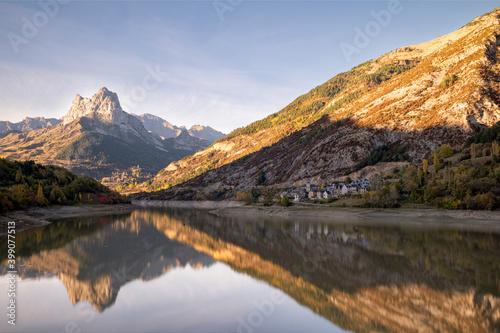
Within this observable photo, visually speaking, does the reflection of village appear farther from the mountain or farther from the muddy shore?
the mountain

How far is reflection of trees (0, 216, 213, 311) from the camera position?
2198 centimetres

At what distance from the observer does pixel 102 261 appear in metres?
30.4

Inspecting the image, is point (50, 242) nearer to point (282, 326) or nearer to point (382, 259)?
point (282, 326)

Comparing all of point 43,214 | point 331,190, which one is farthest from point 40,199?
point 331,190

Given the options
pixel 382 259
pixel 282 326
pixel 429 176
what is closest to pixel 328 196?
pixel 429 176

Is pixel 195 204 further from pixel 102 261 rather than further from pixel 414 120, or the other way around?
pixel 102 261

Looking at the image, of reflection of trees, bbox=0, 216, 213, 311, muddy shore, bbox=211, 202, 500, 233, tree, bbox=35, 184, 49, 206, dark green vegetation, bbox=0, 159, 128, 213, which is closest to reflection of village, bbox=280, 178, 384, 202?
muddy shore, bbox=211, 202, 500, 233

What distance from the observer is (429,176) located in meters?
74.2

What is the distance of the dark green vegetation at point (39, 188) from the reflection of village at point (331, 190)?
76.5 meters

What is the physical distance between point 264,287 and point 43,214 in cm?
7799

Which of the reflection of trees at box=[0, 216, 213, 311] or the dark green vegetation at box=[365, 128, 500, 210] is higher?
the dark green vegetation at box=[365, 128, 500, 210]

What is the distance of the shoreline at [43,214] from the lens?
189 feet

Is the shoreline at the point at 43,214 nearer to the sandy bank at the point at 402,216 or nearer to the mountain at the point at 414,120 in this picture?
the sandy bank at the point at 402,216

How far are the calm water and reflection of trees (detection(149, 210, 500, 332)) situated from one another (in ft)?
0.28
